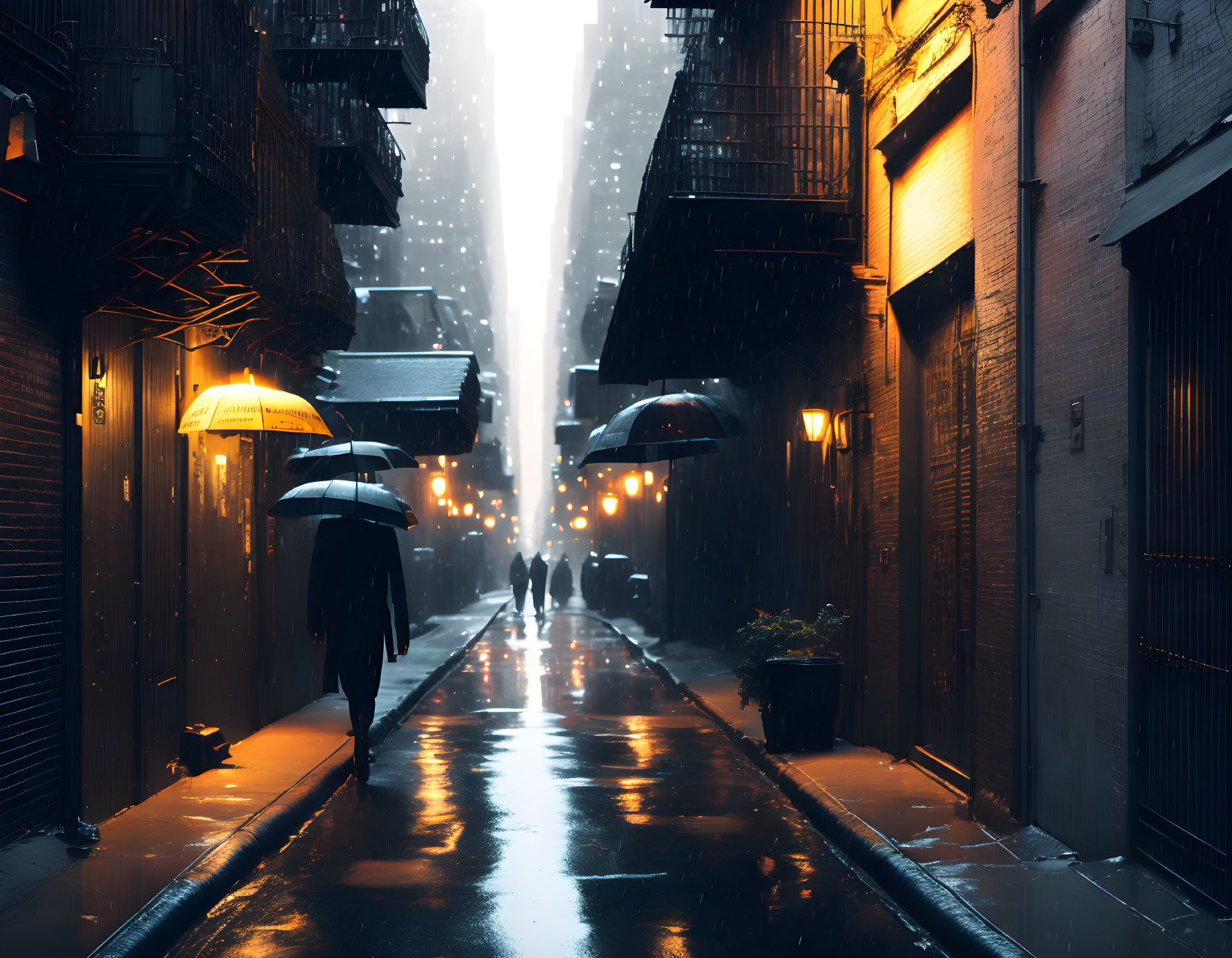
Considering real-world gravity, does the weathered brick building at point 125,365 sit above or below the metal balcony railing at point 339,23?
below

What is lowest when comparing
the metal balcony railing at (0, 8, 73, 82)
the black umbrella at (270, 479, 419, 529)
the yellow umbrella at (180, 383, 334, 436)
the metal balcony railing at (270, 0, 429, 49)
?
the black umbrella at (270, 479, 419, 529)

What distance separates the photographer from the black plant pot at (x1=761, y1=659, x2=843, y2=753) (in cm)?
1152

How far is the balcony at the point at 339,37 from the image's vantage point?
13.8m

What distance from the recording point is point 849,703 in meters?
12.8

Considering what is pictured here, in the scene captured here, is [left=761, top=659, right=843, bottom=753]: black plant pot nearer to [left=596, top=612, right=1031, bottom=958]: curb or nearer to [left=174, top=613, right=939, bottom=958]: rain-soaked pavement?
[left=596, top=612, right=1031, bottom=958]: curb

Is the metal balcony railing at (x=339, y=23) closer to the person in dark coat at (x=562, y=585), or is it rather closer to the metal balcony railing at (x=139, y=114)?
the metal balcony railing at (x=139, y=114)

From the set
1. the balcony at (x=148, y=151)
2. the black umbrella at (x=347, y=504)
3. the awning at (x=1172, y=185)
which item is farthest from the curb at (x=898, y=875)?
the balcony at (x=148, y=151)

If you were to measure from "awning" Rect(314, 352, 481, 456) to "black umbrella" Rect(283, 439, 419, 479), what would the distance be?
3.25m

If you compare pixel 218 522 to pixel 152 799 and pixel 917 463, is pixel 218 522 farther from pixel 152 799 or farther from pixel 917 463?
pixel 917 463

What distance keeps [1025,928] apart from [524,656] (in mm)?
20692

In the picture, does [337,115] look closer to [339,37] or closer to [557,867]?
[339,37]

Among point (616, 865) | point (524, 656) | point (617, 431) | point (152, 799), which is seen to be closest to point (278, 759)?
point (152, 799)

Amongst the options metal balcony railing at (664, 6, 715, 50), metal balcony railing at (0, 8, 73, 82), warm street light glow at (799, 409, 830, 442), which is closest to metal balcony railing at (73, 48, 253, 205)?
metal balcony railing at (0, 8, 73, 82)

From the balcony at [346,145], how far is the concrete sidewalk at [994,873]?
9.07 meters
